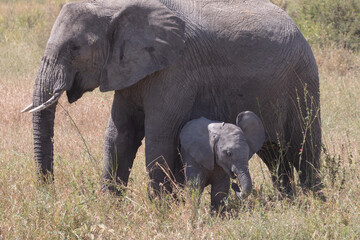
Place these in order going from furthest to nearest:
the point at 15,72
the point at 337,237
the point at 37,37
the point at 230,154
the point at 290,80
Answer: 1. the point at 37,37
2. the point at 15,72
3. the point at 290,80
4. the point at 230,154
5. the point at 337,237

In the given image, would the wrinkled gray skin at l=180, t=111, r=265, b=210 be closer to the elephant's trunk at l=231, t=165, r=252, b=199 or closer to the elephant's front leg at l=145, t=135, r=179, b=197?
the elephant's trunk at l=231, t=165, r=252, b=199

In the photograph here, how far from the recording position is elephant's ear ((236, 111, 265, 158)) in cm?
446

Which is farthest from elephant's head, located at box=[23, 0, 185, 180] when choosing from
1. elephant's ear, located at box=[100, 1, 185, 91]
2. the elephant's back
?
the elephant's back

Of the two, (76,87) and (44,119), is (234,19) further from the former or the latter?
(44,119)

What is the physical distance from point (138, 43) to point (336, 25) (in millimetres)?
7744

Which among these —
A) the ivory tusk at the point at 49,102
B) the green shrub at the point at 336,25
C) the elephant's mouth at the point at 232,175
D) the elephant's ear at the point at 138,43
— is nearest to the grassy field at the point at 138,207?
the elephant's mouth at the point at 232,175

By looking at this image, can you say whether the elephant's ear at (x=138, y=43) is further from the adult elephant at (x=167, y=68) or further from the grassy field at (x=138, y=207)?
the grassy field at (x=138, y=207)

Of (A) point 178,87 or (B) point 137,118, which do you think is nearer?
(A) point 178,87

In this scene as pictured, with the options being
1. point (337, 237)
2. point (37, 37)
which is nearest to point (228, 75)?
point (337, 237)

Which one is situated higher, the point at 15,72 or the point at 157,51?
the point at 157,51

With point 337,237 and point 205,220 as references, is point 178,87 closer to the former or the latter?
point 205,220

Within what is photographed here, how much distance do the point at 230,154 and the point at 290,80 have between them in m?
1.01

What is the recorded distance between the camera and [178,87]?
15.0 ft

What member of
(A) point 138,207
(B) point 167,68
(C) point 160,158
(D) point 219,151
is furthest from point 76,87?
(D) point 219,151
